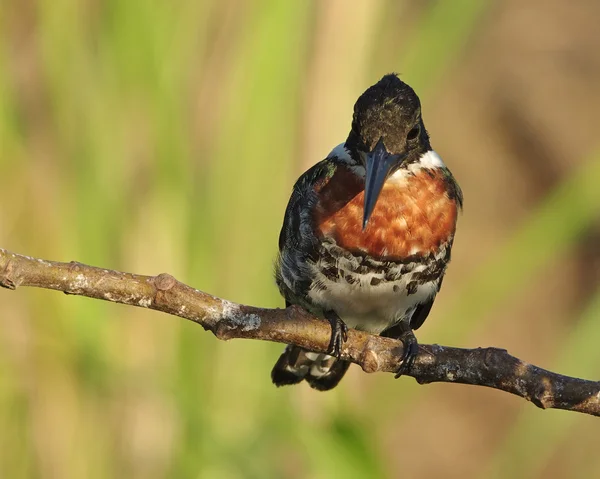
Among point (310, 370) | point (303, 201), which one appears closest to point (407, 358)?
point (303, 201)

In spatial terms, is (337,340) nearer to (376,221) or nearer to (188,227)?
(376,221)

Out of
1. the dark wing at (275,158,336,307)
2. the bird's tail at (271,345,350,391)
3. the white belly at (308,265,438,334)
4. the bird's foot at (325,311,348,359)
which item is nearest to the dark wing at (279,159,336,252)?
the dark wing at (275,158,336,307)

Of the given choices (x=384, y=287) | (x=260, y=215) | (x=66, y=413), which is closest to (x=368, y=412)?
(x=384, y=287)

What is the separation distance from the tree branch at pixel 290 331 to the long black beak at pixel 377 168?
482 mm

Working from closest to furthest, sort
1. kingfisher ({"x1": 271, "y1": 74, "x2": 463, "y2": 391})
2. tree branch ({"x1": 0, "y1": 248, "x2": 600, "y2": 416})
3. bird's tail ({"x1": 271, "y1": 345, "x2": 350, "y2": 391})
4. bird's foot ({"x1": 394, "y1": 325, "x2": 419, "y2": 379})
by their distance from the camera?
tree branch ({"x1": 0, "y1": 248, "x2": 600, "y2": 416}) < bird's foot ({"x1": 394, "y1": 325, "x2": 419, "y2": 379}) < kingfisher ({"x1": 271, "y1": 74, "x2": 463, "y2": 391}) < bird's tail ({"x1": 271, "y1": 345, "x2": 350, "y2": 391})

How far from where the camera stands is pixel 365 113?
284cm

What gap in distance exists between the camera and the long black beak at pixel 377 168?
2.72 metres

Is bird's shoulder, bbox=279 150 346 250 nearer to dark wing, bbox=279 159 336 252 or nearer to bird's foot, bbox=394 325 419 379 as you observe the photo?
dark wing, bbox=279 159 336 252

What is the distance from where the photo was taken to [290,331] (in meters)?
2.22

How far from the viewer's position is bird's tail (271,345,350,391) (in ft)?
10.8

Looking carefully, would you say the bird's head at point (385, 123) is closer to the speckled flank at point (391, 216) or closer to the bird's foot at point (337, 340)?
the speckled flank at point (391, 216)

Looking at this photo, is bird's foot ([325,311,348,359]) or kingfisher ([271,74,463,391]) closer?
bird's foot ([325,311,348,359])

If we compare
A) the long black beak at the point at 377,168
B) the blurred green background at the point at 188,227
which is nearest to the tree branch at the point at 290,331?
the long black beak at the point at 377,168

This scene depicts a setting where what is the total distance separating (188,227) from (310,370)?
68 centimetres
